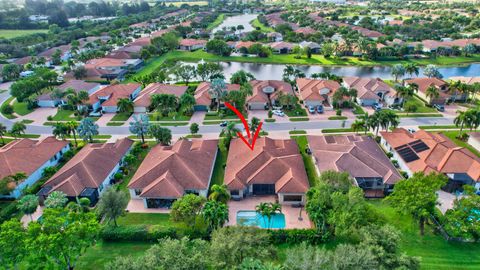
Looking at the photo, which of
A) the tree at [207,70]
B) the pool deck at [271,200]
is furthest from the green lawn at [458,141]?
the tree at [207,70]

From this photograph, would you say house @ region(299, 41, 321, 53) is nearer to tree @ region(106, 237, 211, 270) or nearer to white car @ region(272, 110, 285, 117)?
white car @ region(272, 110, 285, 117)

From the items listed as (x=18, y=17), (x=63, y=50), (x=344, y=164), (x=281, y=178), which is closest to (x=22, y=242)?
(x=281, y=178)

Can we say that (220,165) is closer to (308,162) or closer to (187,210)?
(308,162)

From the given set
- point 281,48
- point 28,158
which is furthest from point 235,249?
point 281,48

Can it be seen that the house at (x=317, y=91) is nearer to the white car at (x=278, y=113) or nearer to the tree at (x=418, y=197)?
the white car at (x=278, y=113)

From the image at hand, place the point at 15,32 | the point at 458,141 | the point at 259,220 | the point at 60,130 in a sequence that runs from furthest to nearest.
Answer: the point at 15,32 < the point at 458,141 < the point at 60,130 < the point at 259,220

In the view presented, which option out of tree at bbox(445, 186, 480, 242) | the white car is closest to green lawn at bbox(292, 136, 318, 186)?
the white car

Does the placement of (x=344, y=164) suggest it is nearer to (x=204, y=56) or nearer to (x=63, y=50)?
(x=204, y=56)
